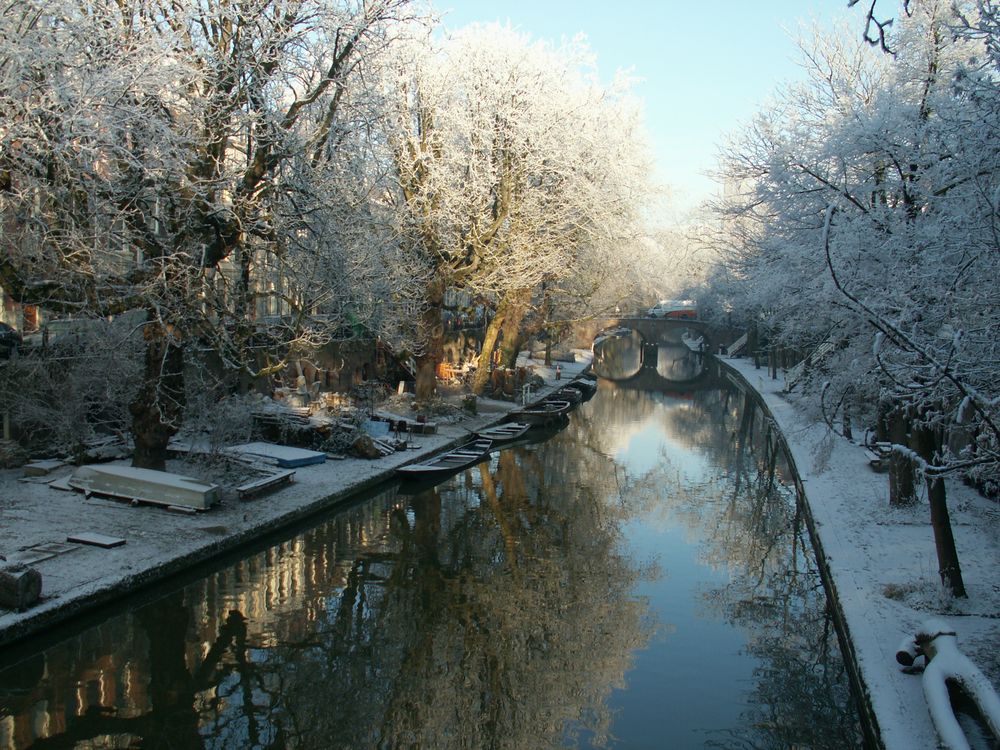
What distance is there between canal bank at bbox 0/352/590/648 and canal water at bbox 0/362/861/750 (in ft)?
1.02

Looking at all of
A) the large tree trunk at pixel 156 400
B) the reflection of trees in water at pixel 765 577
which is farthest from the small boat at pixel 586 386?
the large tree trunk at pixel 156 400

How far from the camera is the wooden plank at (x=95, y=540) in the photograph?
12.4 m

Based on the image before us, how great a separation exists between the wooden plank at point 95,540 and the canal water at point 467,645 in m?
1.06

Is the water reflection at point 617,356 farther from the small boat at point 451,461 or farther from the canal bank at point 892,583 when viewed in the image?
the canal bank at point 892,583

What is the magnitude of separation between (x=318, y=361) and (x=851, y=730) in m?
21.8

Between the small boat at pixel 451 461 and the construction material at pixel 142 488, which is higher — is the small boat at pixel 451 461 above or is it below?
below

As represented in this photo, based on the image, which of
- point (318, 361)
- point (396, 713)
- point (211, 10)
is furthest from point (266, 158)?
point (318, 361)

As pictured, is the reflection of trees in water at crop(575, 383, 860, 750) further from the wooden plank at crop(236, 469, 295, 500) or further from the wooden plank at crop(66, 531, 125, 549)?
the wooden plank at crop(66, 531, 125, 549)

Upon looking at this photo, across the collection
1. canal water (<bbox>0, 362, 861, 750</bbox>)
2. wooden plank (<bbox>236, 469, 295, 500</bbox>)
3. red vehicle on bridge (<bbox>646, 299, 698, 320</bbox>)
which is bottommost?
canal water (<bbox>0, 362, 861, 750</bbox>)

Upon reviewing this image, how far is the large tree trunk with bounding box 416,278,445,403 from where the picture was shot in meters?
27.2

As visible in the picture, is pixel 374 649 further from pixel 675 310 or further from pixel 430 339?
A: pixel 675 310

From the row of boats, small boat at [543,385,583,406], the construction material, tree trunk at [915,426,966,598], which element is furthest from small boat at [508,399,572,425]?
tree trunk at [915,426,966,598]

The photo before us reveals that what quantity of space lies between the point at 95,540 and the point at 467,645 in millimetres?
5615

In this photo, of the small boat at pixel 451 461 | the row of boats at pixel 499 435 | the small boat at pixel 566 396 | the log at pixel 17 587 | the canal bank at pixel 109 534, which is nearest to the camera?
the log at pixel 17 587
